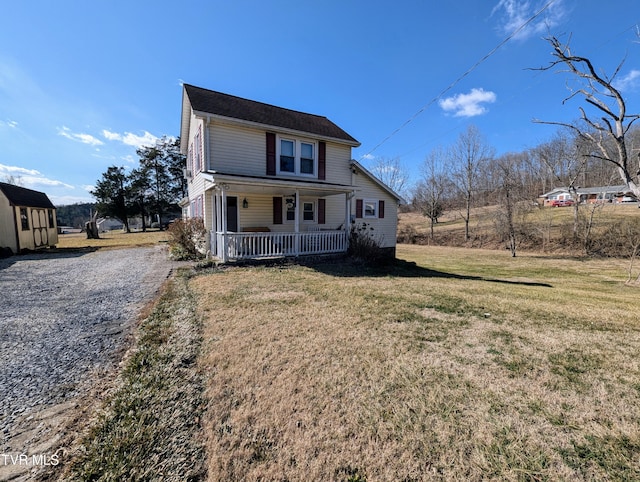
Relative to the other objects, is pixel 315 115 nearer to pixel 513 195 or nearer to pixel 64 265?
pixel 64 265

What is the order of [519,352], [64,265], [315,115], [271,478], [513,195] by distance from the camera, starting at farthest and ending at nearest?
1. [513,195]
2. [315,115]
3. [64,265]
4. [519,352]
5. [271,478]

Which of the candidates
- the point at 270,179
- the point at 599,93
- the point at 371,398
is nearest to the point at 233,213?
the point at 270,179

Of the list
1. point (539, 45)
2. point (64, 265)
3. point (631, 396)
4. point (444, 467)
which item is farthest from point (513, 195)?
point (64, 265)

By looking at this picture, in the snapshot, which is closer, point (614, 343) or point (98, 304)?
point (614, 343)

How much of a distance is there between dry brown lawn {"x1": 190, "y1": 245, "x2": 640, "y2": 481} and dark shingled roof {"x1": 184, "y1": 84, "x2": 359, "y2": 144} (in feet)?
28.9

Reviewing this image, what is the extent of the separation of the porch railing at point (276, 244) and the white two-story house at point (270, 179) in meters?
0.03

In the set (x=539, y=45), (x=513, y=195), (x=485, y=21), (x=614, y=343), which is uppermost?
(x=485, y=21)

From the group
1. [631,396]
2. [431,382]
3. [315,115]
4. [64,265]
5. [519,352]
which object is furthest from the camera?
[315,115]

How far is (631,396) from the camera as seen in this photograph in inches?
101

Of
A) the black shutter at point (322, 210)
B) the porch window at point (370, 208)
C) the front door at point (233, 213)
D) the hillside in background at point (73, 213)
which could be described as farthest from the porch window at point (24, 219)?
the hillside in background at point (73, 213)

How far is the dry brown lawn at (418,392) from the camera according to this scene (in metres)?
1.87

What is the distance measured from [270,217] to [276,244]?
215cm

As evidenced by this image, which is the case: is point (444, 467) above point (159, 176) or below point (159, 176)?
below

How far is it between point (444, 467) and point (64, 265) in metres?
13.8
